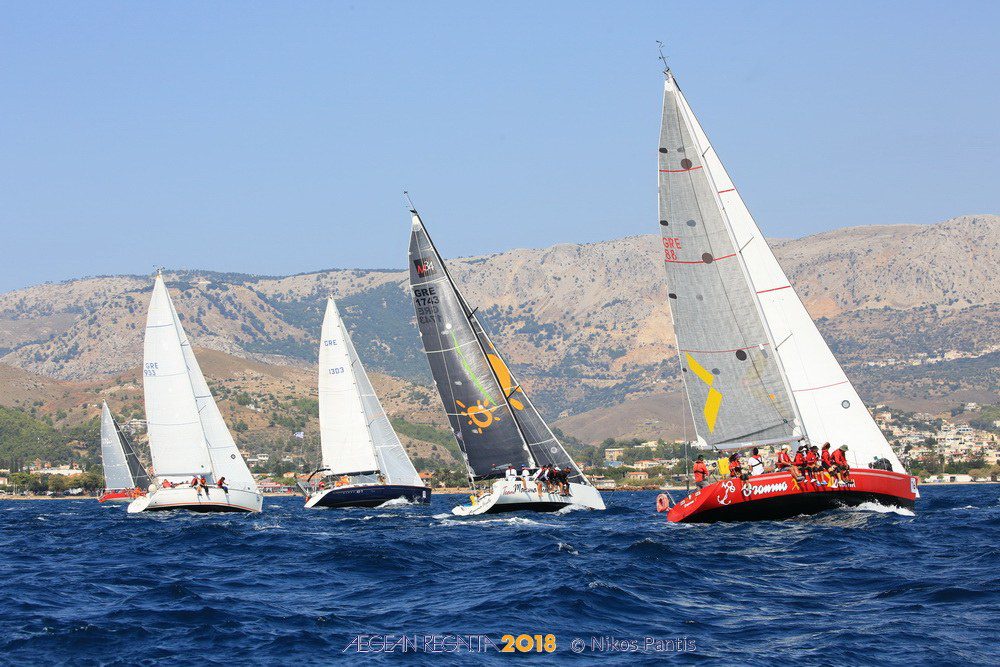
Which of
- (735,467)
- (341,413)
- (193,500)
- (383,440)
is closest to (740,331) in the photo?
(735,467)

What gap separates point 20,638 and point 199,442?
136 ft

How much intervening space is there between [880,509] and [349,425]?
39971 millimetres

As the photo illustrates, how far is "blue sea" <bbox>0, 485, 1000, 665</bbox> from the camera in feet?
65.0

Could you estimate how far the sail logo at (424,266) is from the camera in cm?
5378

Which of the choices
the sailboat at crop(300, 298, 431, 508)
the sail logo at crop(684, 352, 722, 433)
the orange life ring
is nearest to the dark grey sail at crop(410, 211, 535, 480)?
the orange life ring

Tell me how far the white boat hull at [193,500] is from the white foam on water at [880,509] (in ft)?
113

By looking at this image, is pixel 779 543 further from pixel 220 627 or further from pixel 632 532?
pixel 220 627

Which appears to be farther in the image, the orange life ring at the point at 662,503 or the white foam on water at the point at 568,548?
the orange life ring at the point at 662,503

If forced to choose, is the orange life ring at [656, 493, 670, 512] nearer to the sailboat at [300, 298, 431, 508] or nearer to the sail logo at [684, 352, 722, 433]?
the sail logo at [684, 352, 722, 433]

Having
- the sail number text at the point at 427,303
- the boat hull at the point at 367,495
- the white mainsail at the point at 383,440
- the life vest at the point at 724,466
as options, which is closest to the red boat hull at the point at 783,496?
the life vest at the point at 724,466

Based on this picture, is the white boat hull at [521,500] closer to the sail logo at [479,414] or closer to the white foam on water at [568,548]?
the sail logo at [479,414]

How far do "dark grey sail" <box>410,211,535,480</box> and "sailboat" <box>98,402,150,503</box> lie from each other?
57759mm

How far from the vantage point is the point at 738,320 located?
3653 centimetres

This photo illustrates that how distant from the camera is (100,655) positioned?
1992 centimetres
